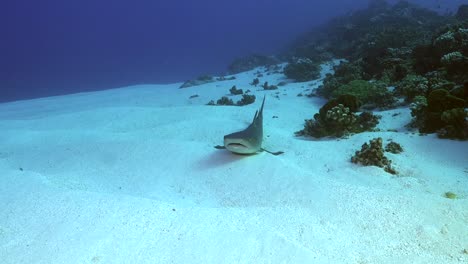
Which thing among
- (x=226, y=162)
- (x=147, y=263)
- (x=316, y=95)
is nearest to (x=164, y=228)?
(x=147, y=263)

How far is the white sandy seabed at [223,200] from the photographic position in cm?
317

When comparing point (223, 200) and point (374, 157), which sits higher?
point (374, 157)

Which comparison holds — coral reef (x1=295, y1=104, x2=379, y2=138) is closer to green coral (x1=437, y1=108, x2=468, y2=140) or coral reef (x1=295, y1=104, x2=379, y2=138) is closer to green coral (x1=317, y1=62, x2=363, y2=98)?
green coral (x1=437, y1=108, x2=468, y2=140)

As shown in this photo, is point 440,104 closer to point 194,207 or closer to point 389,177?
point 389,177

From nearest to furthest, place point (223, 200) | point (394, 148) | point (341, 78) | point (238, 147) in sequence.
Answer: point (223, 200) → point (238, 147) → point (394, 148) → point (341, 78)

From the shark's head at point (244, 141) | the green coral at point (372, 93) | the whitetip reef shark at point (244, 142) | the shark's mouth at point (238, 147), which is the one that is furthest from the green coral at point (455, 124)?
the shark's mouth at point (238, 147)

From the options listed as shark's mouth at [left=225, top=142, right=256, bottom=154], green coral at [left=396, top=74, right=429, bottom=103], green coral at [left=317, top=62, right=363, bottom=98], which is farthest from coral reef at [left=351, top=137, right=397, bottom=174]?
green coral at [left=317, top=62, right=363, bottom=98]

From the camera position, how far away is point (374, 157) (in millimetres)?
5312

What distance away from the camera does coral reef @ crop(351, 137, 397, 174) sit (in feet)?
17.2

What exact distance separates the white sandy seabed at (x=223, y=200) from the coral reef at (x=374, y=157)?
0.58 feet

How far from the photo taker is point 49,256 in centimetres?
309

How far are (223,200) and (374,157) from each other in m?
2.93

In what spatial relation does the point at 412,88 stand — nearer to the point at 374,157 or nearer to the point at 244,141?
the point at 374,157

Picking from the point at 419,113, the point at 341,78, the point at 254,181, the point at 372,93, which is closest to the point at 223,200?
the point at 254,181
